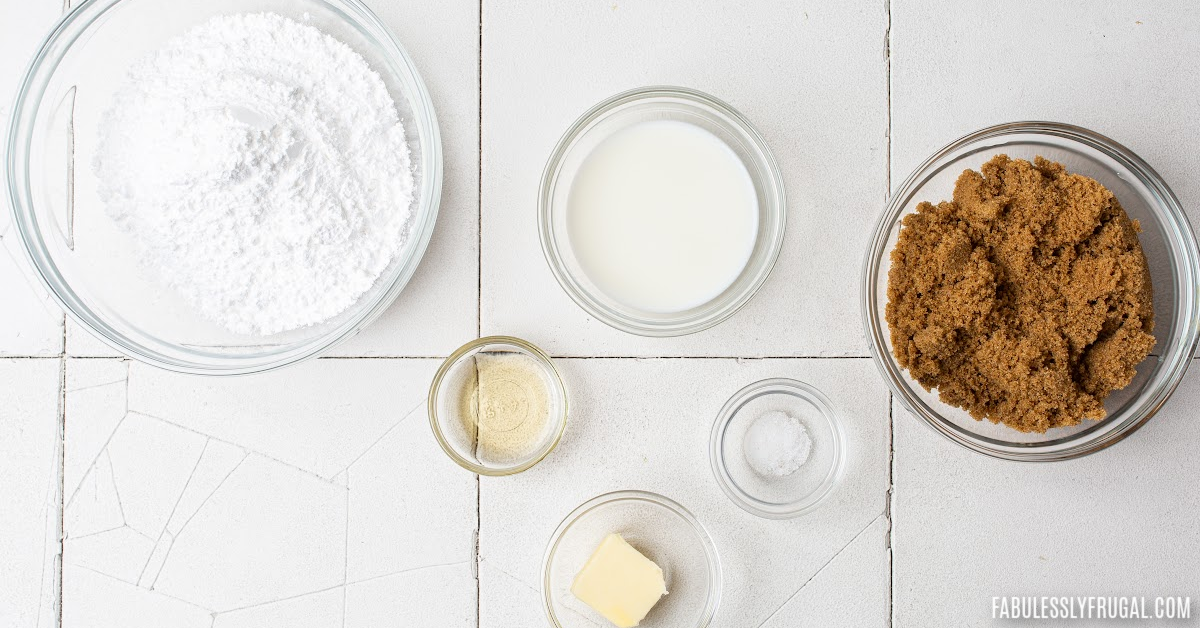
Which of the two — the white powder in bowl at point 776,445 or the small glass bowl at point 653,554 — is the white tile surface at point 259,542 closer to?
the small glass bowl at point 653,554

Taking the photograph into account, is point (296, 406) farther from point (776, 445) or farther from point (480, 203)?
point (776, 445)

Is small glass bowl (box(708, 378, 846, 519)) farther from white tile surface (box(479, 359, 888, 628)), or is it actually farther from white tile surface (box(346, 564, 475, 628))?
white tile surface (box(346, 564, 475, 628))

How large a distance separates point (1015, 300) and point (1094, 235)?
0.12m

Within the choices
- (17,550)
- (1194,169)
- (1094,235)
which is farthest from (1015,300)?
(17,550)

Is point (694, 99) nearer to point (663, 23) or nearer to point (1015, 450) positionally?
point (663, 23)

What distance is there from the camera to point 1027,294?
29.8 inches

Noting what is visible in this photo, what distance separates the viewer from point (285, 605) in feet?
2.95

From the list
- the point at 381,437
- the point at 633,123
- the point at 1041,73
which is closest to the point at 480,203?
the point at 633,123

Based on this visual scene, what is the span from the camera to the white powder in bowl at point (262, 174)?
2.57 ft

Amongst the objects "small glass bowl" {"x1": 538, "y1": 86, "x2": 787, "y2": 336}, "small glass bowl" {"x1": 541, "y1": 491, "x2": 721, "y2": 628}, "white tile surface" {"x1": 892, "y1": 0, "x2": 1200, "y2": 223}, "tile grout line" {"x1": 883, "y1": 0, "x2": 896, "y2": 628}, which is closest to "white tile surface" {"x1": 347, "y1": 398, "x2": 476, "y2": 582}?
"small glass bowl" {"x1": 541, "y1": 491, "x2": 721, "y2": 628}

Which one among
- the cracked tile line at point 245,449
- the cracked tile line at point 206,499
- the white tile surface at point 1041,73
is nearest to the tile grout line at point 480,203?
the cracked tile line at point 245,449

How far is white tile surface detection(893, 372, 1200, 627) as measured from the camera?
2.95 ft

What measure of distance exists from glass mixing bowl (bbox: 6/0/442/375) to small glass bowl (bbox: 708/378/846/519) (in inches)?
18.4

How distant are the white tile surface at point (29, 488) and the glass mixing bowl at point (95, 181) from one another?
151 mm
